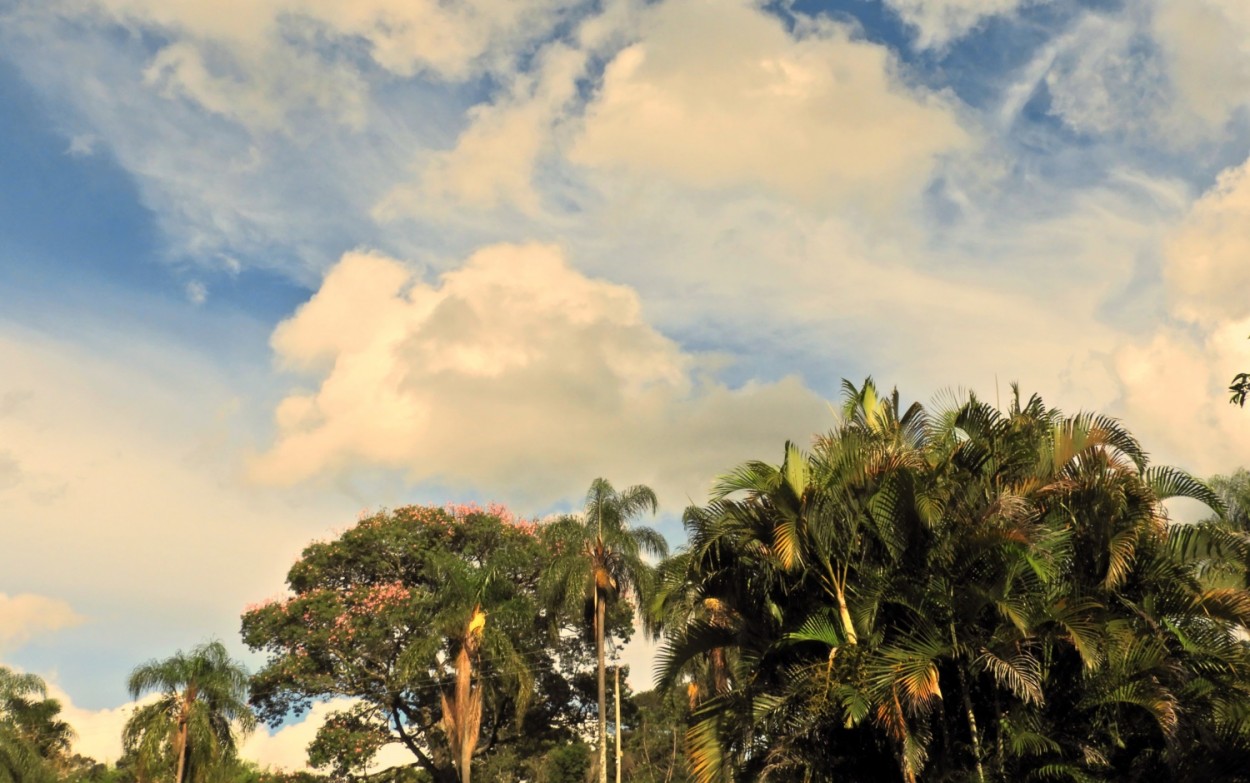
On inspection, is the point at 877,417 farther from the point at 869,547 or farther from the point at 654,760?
the point at 654,760

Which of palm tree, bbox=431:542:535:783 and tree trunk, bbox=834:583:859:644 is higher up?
palm tree, bbox=431:542:535:783

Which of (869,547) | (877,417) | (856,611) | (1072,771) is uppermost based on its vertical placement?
(877,417)

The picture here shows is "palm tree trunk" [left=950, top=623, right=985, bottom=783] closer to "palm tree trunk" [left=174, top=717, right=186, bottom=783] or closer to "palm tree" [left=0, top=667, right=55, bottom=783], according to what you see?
"palm tree trunk" [left=174, top=717, right=186, bottom=783]

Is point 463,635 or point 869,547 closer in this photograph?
point 869,547

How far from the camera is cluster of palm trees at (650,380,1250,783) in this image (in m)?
15.3

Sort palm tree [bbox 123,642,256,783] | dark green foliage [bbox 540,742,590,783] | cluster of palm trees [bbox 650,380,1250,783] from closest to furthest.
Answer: cluster of palm trees [bbox 650,380,1250,783] → palm tree [bbox 123,642,256,783] → dark green foliage [bbox 540,742,590,783]

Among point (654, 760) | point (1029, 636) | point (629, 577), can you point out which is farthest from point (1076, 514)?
point (654, 760)

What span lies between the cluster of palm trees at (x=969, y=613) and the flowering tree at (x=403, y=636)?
78.3 feet

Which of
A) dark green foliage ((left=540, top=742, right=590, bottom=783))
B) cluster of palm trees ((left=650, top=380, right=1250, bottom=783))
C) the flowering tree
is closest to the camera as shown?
cluster of palm trees ((left=650, top=380, right=1250, bottom=783))

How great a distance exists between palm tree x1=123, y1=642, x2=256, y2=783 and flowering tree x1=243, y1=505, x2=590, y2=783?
725cm

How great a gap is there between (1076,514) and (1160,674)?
8.35ft

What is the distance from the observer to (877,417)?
60.5 feet

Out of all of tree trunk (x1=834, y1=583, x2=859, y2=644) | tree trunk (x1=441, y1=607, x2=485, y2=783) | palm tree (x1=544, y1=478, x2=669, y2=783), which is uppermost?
palm tree (x1=544, y1=478, x2=669, y2=783)

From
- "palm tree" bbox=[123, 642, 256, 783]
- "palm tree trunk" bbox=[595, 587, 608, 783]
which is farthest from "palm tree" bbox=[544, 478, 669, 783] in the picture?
"palm tree" bbox=[123, 642, 256, 783]
